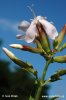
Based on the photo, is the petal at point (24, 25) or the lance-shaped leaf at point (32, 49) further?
the petal at point (24, 25)

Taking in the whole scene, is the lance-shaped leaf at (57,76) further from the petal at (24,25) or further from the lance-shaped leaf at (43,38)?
the petal at (24,25)

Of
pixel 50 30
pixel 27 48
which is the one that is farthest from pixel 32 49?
pixel 50 30

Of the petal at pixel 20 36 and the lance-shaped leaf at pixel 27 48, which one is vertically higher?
the petal at pixel 20 36

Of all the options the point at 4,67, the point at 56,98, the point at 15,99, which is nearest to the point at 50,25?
the point at 56,98

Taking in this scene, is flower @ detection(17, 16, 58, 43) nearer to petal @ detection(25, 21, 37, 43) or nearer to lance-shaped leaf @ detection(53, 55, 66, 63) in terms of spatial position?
petal @ detection(25, 21, 37, 43)

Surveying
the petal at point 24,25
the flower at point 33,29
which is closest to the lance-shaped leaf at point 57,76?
the flower at point 33,29

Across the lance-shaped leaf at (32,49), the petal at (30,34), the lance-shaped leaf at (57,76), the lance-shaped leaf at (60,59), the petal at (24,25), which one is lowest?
the lance-shaped leaf at (57,76)

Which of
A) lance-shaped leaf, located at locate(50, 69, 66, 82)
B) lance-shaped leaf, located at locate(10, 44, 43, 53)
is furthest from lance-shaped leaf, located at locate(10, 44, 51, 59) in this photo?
lance-shaped leaf, located at locate(50, 69, 66, 82)

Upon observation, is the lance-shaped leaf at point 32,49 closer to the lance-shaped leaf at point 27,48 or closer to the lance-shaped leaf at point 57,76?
the lance-shaped leaf at point 27,48

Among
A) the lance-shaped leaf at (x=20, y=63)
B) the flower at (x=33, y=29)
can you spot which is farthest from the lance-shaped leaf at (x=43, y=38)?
the lance-shaped leaf at (x=20, y=63)
